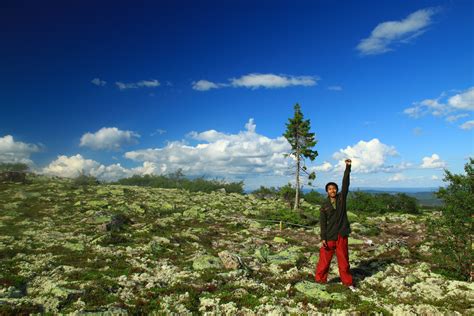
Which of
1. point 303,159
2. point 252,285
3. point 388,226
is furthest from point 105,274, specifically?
point 303,159

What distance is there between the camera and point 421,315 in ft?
32.1

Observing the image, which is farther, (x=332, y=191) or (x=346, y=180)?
(x=332, y=191)

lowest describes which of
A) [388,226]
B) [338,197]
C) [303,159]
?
[388,226]

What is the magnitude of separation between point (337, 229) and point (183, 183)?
9632 centimetres

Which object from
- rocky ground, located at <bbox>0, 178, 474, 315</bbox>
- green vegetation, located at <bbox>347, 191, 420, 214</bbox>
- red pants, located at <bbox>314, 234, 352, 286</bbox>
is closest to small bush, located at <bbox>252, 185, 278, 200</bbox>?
green vegetation, located at <bbox>347, 191, 420, 214</bbox>

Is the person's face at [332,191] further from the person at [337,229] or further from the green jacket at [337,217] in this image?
the green jacket at [337,217]

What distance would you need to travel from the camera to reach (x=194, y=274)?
13.8 metres

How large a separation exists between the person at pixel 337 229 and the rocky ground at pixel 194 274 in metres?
0.88

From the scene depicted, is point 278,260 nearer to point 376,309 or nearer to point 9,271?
point 376,309

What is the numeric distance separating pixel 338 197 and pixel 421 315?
4574mm

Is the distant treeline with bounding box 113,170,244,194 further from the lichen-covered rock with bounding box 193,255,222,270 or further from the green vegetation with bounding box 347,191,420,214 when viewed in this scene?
the lichen-covered rock with bounding box 193,255,222,270

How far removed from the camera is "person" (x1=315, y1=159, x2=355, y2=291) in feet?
40.6

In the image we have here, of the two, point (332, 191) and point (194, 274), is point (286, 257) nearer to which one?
point (194, 274)

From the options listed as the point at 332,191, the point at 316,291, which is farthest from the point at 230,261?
the point at 332,191
